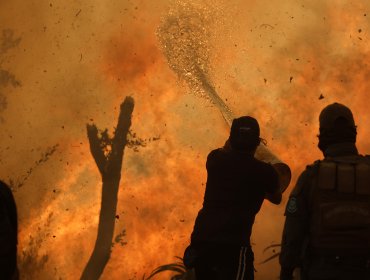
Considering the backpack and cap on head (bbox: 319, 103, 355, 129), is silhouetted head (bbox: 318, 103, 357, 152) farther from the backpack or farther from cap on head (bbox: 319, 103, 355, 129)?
the backpack

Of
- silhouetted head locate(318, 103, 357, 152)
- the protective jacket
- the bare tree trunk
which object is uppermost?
the bare tree trunk

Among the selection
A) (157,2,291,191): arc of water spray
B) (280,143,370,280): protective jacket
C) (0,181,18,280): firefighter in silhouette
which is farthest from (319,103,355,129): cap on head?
(157,2,291,191): arc of water spray

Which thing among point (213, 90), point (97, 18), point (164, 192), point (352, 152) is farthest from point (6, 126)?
point (352, 152)

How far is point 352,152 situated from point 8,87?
4380 millimetres

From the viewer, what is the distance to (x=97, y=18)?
5.63 metres

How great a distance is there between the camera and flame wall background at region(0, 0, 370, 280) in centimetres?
538

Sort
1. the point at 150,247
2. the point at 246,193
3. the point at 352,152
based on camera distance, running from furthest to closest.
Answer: the point at 150,247 → the point at 246,193 → the point at 352,152

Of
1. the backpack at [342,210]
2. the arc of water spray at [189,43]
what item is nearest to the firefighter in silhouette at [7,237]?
the backpack at [342,210]

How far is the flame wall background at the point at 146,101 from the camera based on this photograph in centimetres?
538

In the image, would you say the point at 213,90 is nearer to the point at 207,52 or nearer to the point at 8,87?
the point at 207,52

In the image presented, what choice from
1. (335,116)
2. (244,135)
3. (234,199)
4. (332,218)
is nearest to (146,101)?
(244,135)

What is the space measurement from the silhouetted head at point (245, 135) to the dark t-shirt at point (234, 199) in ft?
0.26

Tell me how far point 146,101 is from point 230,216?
9.55 ft

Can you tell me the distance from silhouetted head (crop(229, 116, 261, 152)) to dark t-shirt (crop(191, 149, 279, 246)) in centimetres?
8
